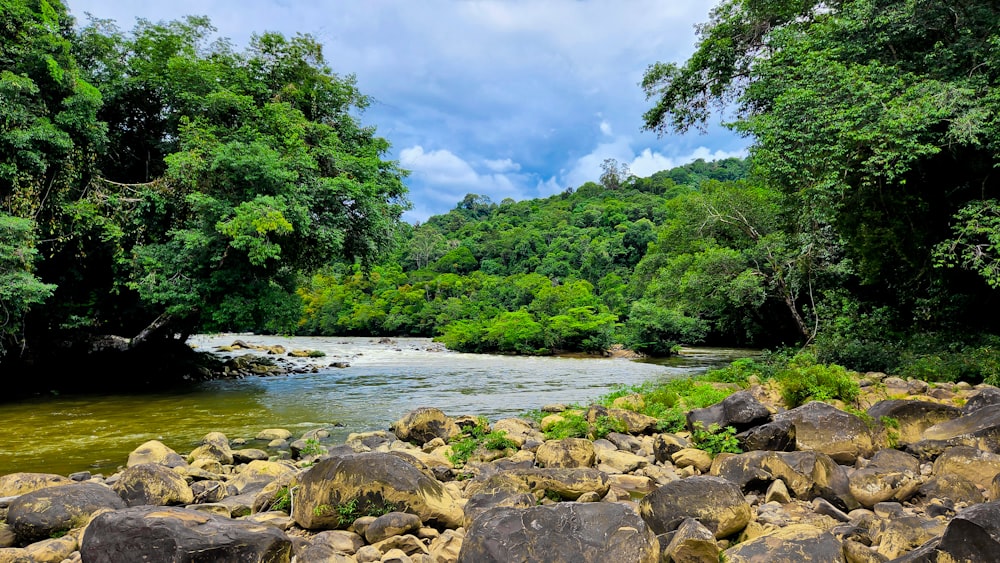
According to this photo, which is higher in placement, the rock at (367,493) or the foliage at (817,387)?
the foliage at (817,387)

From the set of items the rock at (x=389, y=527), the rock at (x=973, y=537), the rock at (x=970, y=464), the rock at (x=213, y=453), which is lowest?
the rock at (x=213, y=453)

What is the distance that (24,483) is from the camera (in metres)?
4.51

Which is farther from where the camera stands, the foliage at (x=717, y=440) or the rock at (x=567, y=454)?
the foliage at (x=717, y=440)

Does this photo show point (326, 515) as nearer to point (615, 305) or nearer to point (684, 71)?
point (684, 71)

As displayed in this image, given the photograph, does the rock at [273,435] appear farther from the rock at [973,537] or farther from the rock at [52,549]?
the rock at [973,537]

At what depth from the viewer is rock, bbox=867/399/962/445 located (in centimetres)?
538

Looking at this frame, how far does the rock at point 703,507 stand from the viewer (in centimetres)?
337

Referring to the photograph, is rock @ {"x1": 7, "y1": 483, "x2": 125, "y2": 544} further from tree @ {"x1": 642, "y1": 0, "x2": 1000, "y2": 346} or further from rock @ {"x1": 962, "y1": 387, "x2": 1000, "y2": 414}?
tree @ {"x1": 642, "y1": 0, "x2": 1000, "y2": 346}

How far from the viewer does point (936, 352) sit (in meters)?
10.8

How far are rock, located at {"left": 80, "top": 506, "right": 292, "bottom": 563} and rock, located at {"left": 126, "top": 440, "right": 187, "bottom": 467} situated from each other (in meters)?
2.98

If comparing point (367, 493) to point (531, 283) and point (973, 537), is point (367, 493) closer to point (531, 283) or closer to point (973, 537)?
point (973, 537)

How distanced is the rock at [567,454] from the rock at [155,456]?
3.88 m

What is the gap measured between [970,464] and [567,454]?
3.11 metres

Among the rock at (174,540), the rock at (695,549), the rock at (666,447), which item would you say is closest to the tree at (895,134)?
the rock at (666,447)
